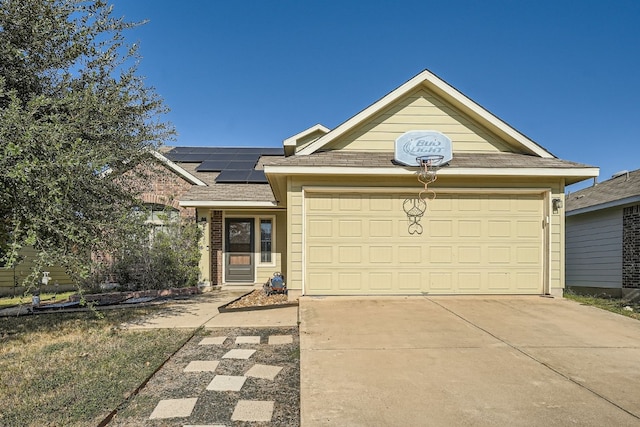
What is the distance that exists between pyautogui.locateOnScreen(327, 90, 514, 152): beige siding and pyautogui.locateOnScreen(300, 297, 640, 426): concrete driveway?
12.6 feet

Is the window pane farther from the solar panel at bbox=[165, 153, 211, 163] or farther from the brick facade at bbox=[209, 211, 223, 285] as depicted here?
the solar panel at bbox=[165, 153, 211, 163]

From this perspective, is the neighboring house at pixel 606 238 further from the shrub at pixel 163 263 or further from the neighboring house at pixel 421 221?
the shrub at pixel 163 263

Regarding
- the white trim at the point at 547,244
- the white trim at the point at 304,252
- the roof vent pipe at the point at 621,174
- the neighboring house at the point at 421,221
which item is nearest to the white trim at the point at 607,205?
the roof vent pipe at the point at 621,174

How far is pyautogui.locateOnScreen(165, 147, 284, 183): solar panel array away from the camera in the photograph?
1376cm

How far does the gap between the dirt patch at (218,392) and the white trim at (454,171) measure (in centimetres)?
363

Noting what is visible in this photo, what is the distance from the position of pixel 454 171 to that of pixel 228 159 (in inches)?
416

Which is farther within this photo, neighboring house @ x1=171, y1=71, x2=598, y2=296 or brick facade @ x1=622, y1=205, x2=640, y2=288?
brick facade @ x1=622, y1=205, x2=640, y2=288

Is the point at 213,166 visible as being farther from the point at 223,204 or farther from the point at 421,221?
the point at 421,221

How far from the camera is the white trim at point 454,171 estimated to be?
26.1ft

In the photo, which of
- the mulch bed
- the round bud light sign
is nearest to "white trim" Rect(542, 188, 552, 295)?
the round bud light sign

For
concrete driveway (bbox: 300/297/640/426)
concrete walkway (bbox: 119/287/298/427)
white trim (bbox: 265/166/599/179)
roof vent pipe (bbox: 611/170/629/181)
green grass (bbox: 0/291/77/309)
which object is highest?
roof vent pipe (bbox: 611/170/629/181)

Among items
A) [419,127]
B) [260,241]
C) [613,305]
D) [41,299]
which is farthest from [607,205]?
[41,299]

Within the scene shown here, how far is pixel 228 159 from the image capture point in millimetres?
16266

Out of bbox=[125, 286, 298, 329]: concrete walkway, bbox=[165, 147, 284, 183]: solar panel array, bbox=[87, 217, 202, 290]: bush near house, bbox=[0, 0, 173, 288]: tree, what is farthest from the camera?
bbox=[165, 147, 284, 183]: solar panel array
